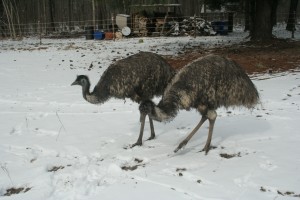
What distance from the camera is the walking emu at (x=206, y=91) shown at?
17.8ft

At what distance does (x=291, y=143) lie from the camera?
5875mm

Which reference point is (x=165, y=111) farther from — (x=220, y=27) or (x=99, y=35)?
(x=220, y=27)

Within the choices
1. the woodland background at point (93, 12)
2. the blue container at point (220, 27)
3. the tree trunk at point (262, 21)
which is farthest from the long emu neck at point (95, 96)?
the blue container at point (220, 27)

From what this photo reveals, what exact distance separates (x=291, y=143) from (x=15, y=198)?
3793mm

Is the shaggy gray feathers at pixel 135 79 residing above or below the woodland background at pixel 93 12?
below

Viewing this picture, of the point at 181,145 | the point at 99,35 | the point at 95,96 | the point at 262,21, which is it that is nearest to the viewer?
the point at 181,145

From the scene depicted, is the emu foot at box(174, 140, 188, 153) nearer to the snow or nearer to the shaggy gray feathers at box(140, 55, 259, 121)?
the snow

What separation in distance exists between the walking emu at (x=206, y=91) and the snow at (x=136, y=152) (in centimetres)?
64

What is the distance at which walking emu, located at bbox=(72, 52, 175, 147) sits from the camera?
6.20 meters

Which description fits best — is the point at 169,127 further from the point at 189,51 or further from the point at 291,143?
the point at 189,51

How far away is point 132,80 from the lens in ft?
20.4

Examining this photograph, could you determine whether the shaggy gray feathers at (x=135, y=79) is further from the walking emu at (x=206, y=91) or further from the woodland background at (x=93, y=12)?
the woodland background at (x=93, y=12)

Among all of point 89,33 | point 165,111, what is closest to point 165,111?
point 165,111

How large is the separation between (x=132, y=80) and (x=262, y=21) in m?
12.4
